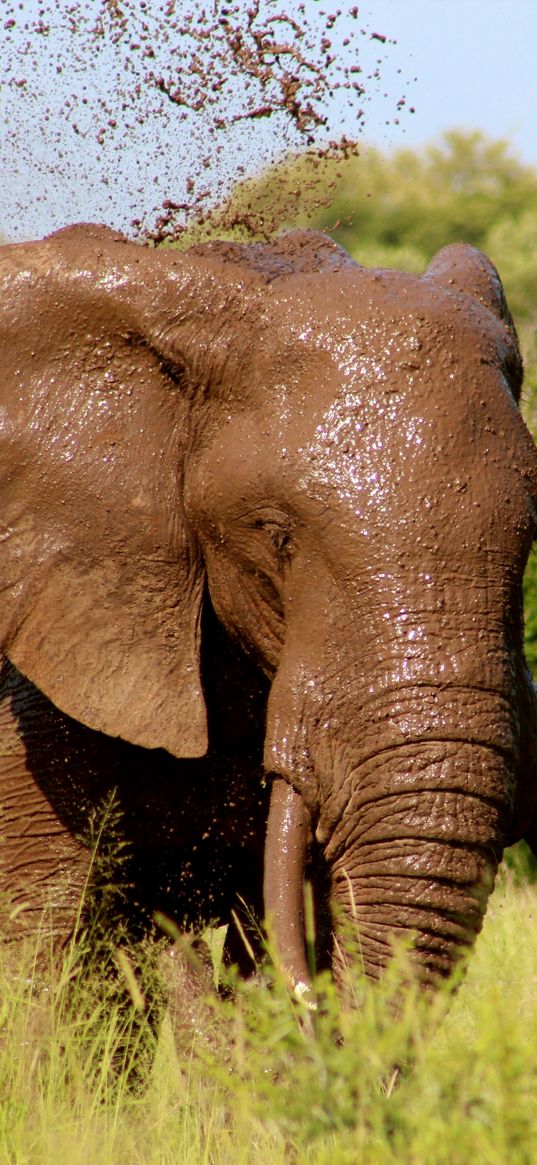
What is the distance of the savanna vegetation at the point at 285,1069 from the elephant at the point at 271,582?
27 centimetres

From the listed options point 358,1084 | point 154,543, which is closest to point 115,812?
point 154,543

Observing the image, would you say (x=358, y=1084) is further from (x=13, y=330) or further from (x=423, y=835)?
(x=13, y=330)

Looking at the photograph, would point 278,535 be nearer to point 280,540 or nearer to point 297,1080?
point 280,540

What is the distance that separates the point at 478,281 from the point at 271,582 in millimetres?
1205

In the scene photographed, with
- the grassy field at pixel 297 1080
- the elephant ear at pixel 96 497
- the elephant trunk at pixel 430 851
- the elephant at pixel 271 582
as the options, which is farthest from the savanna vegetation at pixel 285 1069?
the elephant ear at pixel 96 497

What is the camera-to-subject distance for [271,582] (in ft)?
14.0

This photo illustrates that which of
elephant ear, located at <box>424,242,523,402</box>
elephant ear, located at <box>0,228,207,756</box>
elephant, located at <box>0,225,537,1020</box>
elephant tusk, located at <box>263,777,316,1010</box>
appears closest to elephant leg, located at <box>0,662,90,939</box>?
elephant, located at <box>0,225,537,1020</box>

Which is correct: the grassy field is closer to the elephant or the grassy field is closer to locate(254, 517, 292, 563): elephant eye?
the elephant

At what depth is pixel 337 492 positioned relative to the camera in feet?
13.2

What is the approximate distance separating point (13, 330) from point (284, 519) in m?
0.98

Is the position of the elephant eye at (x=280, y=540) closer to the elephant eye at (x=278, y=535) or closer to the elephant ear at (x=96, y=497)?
the elephant eye at (x=278, y=535)

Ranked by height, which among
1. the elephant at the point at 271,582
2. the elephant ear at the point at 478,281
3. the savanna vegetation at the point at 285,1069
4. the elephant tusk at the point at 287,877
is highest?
the elephant ear at the point at 478,281

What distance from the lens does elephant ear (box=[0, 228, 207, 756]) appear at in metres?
4.46

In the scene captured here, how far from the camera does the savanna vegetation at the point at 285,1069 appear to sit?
8.42ft
